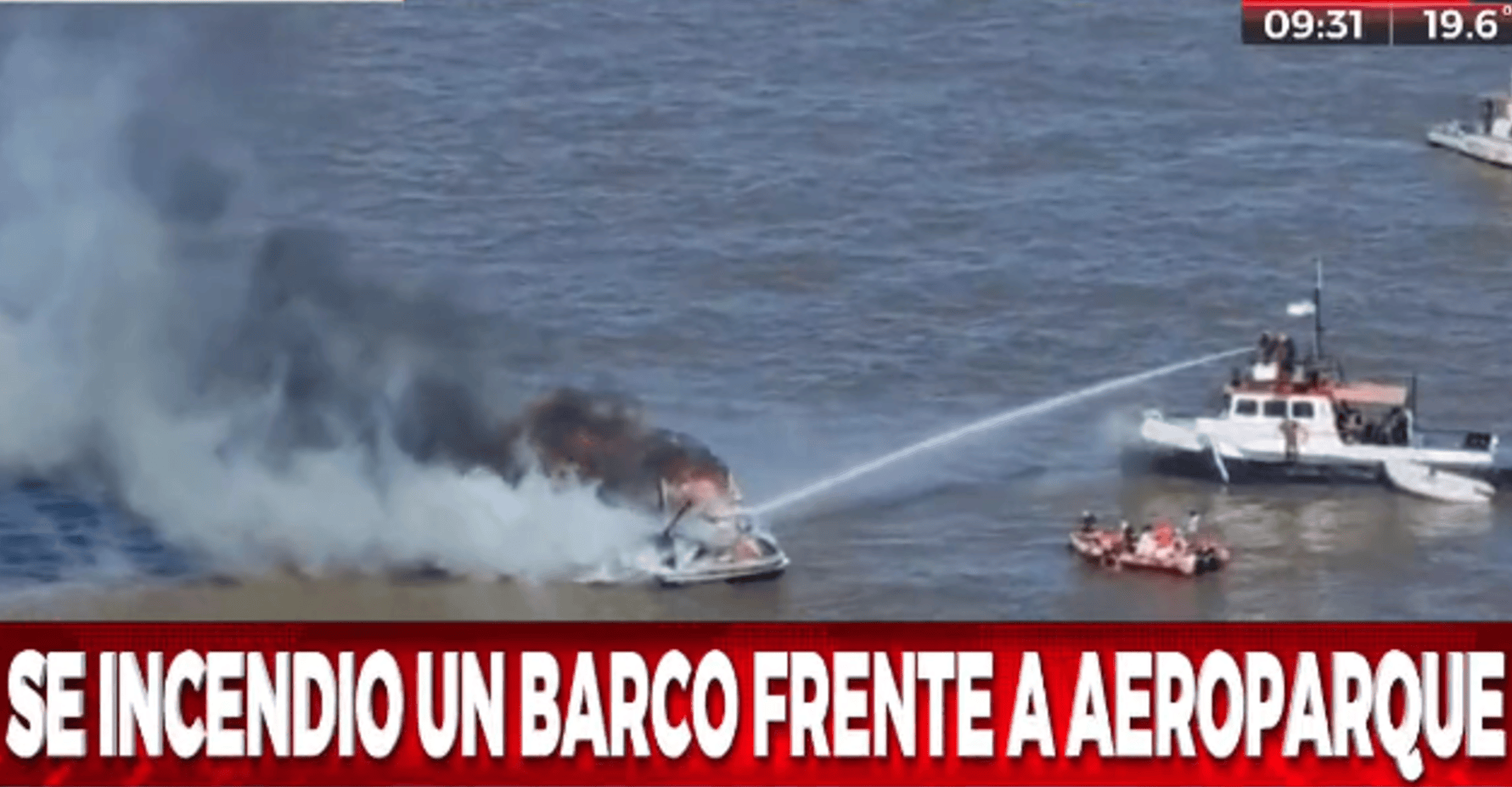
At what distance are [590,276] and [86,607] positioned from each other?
15.5 metres

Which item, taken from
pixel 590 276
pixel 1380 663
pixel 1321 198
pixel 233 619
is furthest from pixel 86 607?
pixel 1321 198

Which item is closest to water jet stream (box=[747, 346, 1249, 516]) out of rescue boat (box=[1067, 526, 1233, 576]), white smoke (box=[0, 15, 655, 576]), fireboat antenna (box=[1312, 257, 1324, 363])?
fireboat antenna (box=[1312, 257, 1324, 363])

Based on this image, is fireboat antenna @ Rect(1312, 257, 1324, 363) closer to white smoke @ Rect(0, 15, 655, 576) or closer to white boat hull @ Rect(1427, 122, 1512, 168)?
white boat hull @ Rect(1427, 122, 1512, 168)

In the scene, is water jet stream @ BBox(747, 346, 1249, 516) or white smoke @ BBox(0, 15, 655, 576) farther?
water jet stream @ BBox(747, 346, 1249, 516)

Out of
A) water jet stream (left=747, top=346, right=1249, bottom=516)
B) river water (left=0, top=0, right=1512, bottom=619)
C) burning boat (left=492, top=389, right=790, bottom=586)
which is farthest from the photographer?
water jet stream (left=747, top=346, right=1249, bottom=516)

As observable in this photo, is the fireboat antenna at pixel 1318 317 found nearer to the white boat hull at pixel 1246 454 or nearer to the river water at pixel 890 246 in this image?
the river water at pixel 890 246

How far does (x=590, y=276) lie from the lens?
68.4m

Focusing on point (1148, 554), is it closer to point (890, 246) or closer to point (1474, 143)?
point (890, 246)

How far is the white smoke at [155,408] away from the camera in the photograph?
57219 mm

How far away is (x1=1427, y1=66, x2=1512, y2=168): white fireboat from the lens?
7206cm

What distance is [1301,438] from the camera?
6166cm

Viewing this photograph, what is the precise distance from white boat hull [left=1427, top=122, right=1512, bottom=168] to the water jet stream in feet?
31.1

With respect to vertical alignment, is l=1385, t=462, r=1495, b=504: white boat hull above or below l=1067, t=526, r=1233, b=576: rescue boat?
above

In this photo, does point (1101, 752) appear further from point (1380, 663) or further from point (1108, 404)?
point (1108, 404)
